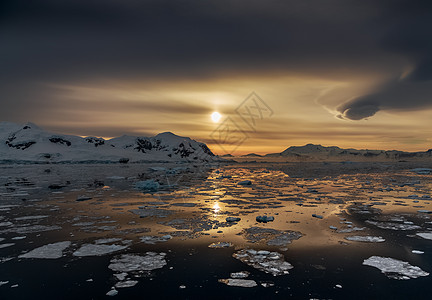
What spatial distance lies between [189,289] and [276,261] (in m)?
1.75

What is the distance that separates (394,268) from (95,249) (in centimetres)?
535

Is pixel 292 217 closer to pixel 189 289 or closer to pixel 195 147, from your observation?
pixel 189 289

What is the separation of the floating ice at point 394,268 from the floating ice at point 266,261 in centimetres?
142

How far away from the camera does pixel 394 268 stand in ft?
14.2

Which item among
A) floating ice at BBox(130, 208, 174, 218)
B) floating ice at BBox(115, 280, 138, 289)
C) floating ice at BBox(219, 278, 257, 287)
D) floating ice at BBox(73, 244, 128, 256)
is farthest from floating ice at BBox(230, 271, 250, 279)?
Answer: floating ice at BBox(130, 208, 174, 218)

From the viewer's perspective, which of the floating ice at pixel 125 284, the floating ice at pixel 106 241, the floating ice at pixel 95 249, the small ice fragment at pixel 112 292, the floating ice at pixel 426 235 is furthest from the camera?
the floating ice at pixel 426 235

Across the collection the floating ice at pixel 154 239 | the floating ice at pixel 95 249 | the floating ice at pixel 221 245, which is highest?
the floating ice at pixel 221 245

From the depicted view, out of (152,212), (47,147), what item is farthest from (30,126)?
(152,212)

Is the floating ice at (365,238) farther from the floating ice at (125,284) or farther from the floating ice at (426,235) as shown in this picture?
the floating ice at (125,284)

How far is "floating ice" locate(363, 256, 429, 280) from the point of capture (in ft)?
13.4

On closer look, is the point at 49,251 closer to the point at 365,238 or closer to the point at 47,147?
the point at 365,238

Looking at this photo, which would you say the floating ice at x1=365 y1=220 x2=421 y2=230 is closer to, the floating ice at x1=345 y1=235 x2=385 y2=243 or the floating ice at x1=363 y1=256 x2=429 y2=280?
the floating ice at x1=345 y1=235 x2=385 y2=243

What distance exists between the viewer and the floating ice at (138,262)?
14.2ft

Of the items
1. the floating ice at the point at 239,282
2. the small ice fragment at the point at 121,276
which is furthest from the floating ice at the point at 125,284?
the floating ice at the point at 239,282
